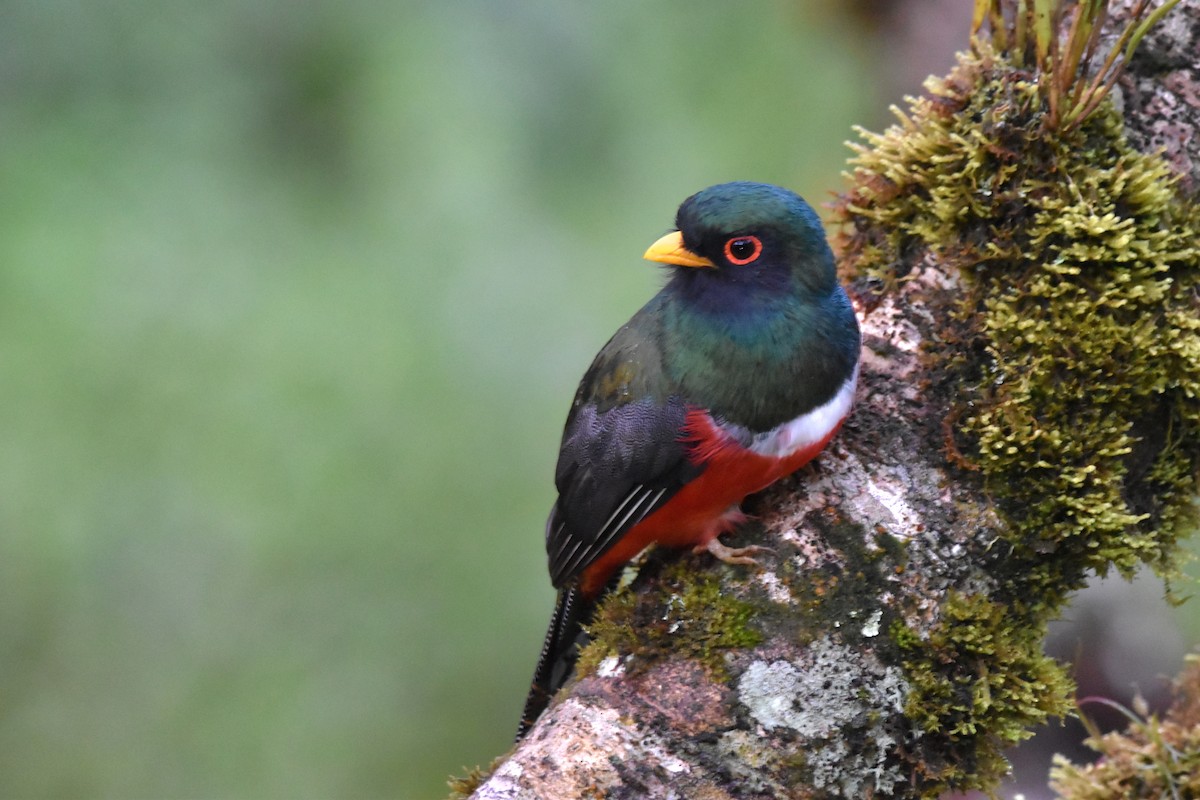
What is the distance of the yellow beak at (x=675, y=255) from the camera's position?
2.77 metres

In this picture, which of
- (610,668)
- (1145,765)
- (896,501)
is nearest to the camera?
(1145,765)

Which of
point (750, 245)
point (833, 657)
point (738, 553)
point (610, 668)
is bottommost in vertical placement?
point (833, 657)

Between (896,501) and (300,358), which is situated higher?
(300,358)

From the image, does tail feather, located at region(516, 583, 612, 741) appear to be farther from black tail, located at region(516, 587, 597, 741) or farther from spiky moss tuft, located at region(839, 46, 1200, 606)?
spiky moss tuft, located at region(839, 46, 1200, 606)

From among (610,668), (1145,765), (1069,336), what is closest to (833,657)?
(610,668)

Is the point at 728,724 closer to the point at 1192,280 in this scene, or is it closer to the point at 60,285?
the point at 1192,280

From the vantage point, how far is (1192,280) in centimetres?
265

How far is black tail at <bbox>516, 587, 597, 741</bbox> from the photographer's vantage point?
3076mm

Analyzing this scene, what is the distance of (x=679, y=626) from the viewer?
2.44 meters

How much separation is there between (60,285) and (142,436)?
0.68 meters

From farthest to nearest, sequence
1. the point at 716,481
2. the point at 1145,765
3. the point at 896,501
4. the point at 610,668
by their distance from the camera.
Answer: the point at 716,481 < the point at 896,501 < the point at 610,668 < the point at 1145,765

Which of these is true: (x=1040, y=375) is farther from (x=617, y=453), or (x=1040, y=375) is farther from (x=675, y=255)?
(x=617, y=453)

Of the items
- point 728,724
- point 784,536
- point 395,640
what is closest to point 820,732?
point 728,724

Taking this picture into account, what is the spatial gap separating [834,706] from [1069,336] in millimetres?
1063
